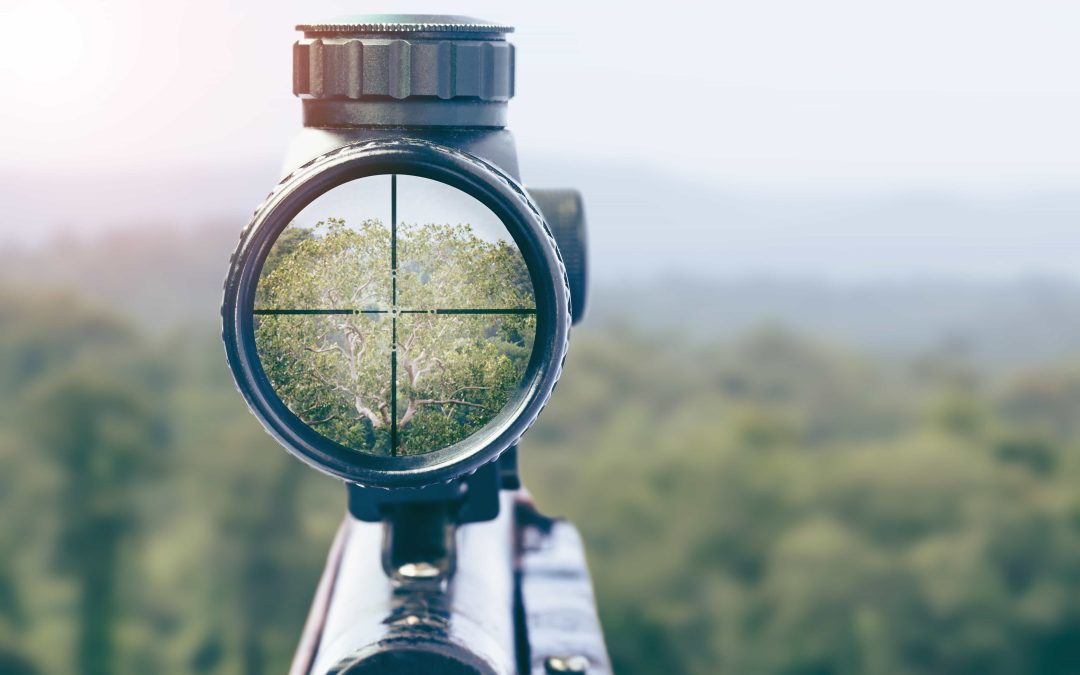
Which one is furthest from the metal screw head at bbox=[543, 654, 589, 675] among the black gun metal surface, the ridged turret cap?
the ridged turret cap

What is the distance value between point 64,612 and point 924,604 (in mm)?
2875

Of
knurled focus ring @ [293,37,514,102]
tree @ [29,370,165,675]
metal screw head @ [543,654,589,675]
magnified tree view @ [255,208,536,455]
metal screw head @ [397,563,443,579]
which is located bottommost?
tree @ [29,370,165,675]

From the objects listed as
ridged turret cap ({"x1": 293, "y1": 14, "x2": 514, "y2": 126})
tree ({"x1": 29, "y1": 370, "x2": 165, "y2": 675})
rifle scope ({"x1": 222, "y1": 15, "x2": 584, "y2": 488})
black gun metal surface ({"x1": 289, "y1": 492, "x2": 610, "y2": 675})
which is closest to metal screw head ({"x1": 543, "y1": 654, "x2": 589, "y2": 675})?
black gun metal surface ({"x1": 289, "y1": 492, "x2": 610, "y2": 675})

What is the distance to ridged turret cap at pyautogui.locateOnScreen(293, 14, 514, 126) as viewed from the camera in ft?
2.00

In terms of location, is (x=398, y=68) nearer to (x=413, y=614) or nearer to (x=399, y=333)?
(x=399, y=333)

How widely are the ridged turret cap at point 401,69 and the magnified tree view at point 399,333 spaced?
0.07 metres

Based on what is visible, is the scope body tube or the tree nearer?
the scope body tube

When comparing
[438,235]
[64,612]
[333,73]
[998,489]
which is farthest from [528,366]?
[998,489]

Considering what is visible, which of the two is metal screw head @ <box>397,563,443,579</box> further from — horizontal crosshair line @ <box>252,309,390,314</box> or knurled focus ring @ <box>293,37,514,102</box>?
knurled focus ring @ <box>293,37,514,102</box>

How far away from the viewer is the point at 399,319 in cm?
60

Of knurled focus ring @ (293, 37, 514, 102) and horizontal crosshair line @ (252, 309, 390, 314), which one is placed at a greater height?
knurled focus ring @ (293, 37, 514, 102)

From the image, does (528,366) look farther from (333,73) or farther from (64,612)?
(64,612)

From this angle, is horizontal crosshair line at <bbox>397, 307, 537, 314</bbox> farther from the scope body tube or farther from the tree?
the tree

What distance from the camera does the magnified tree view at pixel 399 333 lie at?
1.94 ft
